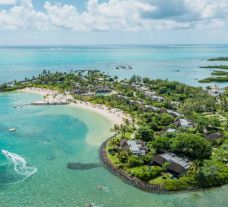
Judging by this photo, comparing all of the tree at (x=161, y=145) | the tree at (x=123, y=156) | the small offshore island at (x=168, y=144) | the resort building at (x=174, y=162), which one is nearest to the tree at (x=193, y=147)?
the small offshore island at (x=168, y=144)

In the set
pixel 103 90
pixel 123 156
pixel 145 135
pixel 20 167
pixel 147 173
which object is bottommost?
pixel 20 167

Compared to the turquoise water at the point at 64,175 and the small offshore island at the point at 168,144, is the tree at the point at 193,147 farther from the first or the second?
the turquoise water at the point at 64,175

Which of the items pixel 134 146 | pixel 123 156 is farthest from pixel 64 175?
pixel 134 146

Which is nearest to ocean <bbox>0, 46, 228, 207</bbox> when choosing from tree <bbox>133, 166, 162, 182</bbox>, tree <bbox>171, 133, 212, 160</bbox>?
tree <bbox>133, 166, 162, 182</bbox>

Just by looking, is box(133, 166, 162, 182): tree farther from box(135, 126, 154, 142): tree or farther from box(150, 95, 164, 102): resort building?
box(150, 95, 164, 102): resort building

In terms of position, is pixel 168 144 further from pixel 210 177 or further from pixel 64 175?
pixel 64 175

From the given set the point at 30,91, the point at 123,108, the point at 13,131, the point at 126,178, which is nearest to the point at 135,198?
the point at 126,178

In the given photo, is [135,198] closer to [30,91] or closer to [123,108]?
[123,108]
